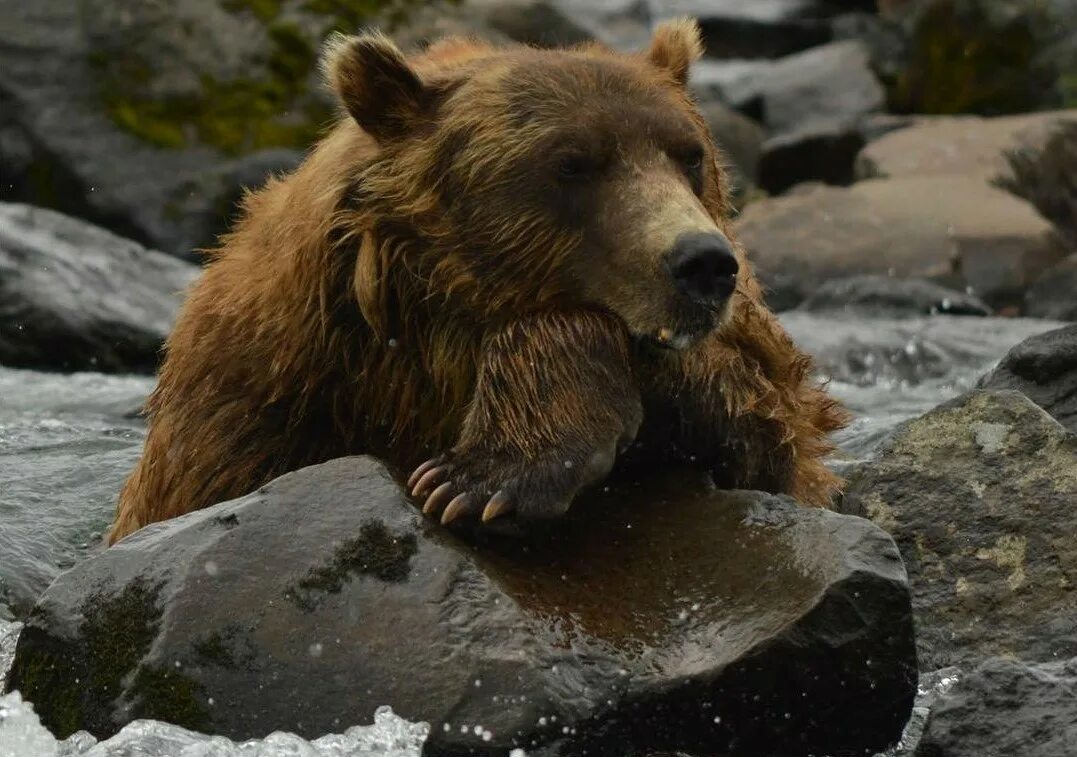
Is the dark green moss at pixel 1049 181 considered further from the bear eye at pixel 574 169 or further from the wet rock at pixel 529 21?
the bear eye at pixel 574 169

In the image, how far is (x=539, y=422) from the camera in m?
4.96

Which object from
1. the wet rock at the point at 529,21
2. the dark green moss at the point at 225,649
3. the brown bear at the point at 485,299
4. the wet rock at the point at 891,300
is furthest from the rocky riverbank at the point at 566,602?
the wet rock at the point at 529,21

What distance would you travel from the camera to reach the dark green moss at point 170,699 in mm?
4484

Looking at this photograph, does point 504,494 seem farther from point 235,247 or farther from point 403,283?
point 235,247

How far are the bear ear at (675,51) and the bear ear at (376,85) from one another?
2.80 ft

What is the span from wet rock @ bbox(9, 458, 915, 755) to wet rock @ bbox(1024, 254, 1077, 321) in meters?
9.17

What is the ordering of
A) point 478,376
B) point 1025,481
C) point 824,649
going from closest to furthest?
point 824,649, point 478,376, point 1025,481

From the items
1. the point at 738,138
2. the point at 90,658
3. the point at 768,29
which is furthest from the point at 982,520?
the point at 768,29

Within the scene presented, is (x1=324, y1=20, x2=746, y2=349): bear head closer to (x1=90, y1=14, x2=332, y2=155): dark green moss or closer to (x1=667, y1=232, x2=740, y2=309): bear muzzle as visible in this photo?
(x1=667, y1=232, x2=740, y2=309): bear muzzle

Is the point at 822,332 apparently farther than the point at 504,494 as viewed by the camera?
Yes

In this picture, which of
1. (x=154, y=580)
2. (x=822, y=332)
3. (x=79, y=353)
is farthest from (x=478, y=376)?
(x=822, y=332)

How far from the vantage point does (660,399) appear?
17.6 feet

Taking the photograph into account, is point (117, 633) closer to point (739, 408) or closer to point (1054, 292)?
A: point (739, 408)

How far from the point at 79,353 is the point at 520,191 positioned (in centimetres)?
633
